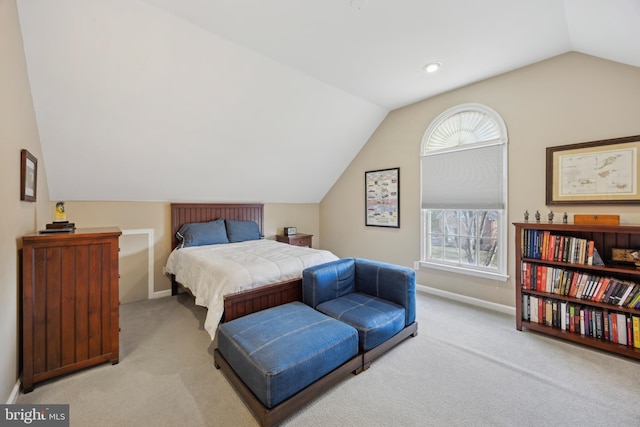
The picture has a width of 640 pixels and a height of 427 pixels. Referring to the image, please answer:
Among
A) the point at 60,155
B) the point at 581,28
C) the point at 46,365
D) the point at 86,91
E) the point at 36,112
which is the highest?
the point at 581,28

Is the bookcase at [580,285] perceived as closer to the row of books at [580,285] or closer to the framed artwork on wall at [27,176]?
the row of books at [580,285]

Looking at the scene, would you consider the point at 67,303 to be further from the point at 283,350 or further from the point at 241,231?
the point at 241,231

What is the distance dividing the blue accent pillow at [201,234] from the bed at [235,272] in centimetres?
4

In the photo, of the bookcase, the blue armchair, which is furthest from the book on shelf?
the blue armchair

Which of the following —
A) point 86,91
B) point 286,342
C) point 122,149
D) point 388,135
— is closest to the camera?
point 286,342

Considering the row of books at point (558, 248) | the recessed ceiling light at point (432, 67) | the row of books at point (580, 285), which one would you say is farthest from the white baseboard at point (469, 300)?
the recessed ceiling light at point (432, 67)

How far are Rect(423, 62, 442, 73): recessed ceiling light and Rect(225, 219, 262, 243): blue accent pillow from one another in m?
3.24

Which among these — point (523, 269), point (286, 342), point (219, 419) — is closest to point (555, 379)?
point (523, 269)

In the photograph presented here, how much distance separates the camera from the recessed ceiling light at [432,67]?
277cm

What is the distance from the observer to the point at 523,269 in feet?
8.75

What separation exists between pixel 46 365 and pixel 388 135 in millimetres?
4474

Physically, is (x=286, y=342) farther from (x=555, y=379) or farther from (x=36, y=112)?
(x=36, y=112)

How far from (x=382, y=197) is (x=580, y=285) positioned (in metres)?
2.50

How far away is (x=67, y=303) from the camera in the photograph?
1.95 m
